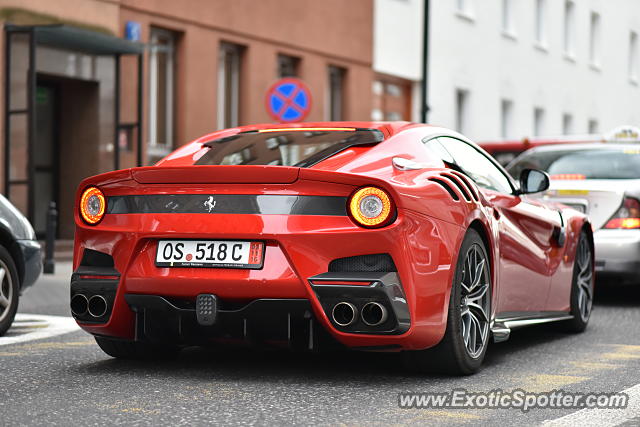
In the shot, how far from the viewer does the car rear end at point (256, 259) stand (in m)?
5.67

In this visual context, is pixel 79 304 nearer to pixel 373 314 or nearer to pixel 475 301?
pixel 373 314

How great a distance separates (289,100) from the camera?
1580cm

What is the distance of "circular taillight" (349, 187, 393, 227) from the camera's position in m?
5.70

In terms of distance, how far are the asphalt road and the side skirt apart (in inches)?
6.3

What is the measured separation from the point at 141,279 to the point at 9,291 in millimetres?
2410

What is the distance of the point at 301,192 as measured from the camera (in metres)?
Result: 5.77

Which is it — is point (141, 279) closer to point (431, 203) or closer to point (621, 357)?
point (431, 203)

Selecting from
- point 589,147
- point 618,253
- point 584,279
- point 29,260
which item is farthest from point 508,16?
point 29,260

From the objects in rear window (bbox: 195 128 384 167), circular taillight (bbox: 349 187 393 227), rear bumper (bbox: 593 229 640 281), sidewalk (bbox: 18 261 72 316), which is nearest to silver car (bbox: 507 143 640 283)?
rear bumper (bbox: 593 229 640 281)

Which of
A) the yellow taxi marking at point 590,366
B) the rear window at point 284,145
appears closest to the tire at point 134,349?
the rear window at point 284,145

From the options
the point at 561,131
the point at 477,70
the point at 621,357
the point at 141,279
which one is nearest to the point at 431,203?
the point at 141,279

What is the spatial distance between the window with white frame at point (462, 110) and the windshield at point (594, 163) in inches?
701

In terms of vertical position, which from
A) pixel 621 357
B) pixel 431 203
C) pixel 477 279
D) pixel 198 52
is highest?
pixel 198 52

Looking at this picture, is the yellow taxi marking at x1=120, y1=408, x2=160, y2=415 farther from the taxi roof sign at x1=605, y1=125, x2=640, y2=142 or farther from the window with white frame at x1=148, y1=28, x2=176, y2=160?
the window with white frame at x1=148, y1=28, x2=176, y2=160
